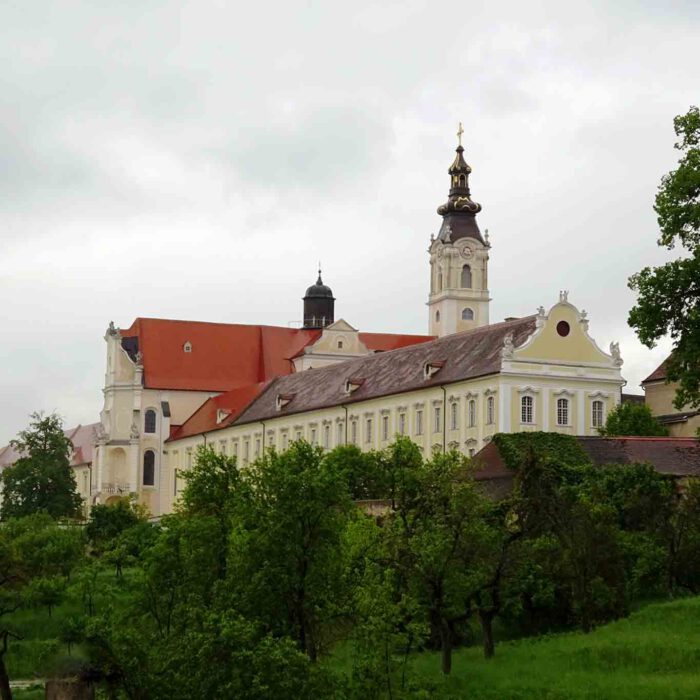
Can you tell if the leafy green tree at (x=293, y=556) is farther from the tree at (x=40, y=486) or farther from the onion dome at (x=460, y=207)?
the onion dome at (x=460, y=207)

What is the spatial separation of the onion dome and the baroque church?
0.12 metres

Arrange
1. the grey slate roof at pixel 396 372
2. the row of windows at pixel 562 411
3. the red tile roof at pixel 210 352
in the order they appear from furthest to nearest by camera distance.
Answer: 1. the red tile roof at pixel 210 352
2. the grey slate roof at pixel 396 372
3. the row of windows at pixel 562 411

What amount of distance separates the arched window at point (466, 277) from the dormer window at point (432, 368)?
54.0m

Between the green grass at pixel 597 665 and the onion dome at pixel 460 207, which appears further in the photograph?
the onion dome at pixel 460 207

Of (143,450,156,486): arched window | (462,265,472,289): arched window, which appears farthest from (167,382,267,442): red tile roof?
(462,265,472,289): arched window

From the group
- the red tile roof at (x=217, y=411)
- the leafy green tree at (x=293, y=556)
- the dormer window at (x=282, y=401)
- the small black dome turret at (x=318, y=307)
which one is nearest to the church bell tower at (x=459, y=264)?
the small black dome turret at (x=318, y=307)

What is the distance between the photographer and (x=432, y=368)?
90.2 m

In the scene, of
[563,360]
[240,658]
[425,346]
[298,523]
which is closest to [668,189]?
[298,523]

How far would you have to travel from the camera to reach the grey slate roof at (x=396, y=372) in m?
87.9

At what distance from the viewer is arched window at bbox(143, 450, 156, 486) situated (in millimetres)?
125625

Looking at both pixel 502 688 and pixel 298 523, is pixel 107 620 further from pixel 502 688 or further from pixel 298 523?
pixel 502 688

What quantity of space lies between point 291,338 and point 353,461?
56.1 meters

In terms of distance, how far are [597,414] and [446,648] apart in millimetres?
42016

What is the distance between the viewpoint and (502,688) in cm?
4434
